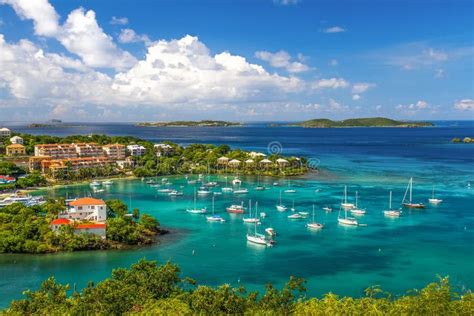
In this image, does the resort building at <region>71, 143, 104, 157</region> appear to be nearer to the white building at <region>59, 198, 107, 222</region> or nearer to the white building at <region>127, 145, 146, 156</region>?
the white building at <region>127, 145, 146, 156</region>

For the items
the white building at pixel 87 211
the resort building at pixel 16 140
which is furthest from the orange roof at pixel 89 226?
the resort building at pixel 16 140

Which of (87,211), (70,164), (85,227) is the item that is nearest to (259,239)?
(85,227)

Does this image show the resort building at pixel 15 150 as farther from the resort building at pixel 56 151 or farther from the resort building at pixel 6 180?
the resort building at pixel 6 180

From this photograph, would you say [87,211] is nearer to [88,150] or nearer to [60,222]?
[60,222]

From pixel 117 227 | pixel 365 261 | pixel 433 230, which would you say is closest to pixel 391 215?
pixel 433 230

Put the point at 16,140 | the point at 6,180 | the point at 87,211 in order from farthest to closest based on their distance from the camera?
the point at 16,140
the point at 6,180
the point at 87,211

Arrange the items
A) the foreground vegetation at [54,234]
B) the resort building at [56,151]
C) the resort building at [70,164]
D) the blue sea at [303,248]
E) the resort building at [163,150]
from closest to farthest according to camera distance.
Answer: the blue sea at [303,248] → the foreground vegetation at [54,234] → the resort building at [70,164] → the resort building at [56,151] → the resort building at [163,150]
